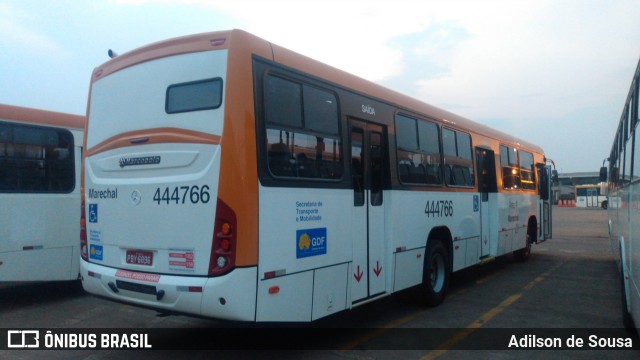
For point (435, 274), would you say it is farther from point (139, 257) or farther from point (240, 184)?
point (139, 257)

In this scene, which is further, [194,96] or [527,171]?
[527,171]

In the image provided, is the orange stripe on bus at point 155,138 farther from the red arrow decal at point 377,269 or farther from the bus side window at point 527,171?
the bus side window at point 527,171

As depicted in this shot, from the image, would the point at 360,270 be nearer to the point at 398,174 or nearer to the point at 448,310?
the point at 398,174

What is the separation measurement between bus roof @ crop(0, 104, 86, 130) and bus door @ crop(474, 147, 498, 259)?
7852mm

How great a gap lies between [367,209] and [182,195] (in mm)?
2530

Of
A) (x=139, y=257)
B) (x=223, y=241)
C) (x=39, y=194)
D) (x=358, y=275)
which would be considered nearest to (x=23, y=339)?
(x=139, y=257)

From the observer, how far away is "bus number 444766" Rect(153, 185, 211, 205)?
15.0ft

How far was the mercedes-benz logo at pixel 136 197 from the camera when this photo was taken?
510 centimetres

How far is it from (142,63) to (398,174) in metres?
3.76

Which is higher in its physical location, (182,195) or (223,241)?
(182,195)

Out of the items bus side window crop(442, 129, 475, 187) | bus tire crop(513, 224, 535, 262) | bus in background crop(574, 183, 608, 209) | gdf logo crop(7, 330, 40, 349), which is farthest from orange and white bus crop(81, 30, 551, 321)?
bus in background crop(574, 183, 608, 209)

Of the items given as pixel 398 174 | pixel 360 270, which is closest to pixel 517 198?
pixel 398 174

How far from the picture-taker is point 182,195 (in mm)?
4727

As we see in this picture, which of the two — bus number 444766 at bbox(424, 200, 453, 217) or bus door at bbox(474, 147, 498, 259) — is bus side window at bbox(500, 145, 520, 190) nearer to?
bus door at bbox(474, 147, 498, 259)
